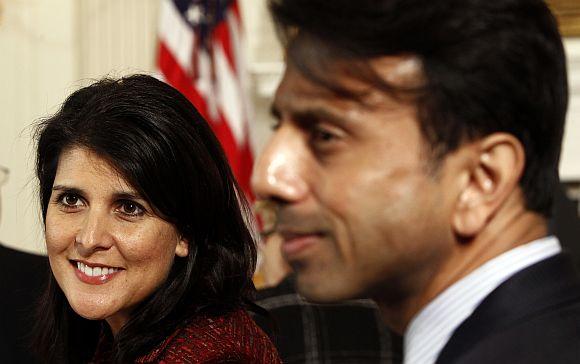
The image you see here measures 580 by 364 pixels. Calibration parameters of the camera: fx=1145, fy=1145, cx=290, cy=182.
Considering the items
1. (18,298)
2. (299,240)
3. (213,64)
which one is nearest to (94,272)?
(18,298)

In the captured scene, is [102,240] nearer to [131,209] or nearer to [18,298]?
[131,209]

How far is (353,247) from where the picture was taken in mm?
1281

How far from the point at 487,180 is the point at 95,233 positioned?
3.35 ft

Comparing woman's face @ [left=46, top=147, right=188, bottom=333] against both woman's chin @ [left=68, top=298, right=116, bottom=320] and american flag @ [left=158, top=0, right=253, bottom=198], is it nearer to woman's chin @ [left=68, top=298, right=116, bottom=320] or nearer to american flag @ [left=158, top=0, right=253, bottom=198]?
woman's chin @ [left=68, top=298, right=116, bottom=320]

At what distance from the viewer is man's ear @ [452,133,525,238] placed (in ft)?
4.08

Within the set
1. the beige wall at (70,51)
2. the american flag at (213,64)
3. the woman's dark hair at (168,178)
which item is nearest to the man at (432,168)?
the woman's dark hair at (168,178)

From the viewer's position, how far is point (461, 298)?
1.31 meters

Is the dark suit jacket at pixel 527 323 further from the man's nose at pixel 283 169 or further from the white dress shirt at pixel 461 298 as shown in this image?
the man's nose at pixel 283 169

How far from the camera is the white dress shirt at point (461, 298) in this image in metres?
1.30

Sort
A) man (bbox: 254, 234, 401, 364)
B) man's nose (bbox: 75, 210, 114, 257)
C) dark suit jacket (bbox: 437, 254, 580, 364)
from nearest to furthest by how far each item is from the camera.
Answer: dark suit jacket (bbox: 437, 254, 580, 364)
man's nose (bbox: 75, 210, 114, 257)
man (bbox: 254, 234, 401, 364)

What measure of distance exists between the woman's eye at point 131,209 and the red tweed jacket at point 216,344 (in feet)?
0.81

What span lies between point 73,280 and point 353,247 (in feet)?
3.39

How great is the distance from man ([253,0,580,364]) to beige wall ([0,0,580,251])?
504 centimetres

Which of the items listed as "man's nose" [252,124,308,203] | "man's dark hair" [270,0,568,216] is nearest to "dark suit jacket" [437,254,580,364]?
"man's dark hair" [270,0,568,216]
